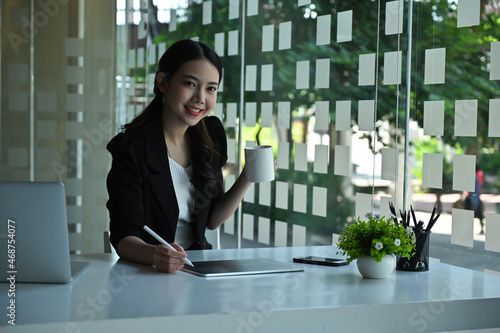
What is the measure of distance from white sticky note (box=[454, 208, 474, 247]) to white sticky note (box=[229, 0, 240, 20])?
6.88ft

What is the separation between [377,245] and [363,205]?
4.06 feet

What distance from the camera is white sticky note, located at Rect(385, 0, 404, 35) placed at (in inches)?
103

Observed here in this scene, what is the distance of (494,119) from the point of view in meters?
2.08

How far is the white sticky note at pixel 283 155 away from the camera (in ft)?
11.2

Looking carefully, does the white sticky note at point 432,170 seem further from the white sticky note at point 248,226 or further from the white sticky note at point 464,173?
the white sticky note at point 248,226

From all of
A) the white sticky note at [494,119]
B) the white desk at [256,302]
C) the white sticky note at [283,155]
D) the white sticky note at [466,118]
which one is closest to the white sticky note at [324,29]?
the white sticky note at [283,155]

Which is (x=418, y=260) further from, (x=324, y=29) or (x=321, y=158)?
(x=324, y=29)

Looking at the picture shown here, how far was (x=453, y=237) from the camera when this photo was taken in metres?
2.30

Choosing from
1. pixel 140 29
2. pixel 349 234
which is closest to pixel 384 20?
pixel 349 234

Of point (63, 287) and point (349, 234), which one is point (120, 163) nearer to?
point (63, 287)

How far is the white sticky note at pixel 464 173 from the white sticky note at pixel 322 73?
947mm

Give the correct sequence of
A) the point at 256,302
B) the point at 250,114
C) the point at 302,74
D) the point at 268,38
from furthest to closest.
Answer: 1. the point at 250,114
2. the point at 268,38
3. the point at 302,74
4. the point at 256,302

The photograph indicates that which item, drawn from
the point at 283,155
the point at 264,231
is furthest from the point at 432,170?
the point at 264,231

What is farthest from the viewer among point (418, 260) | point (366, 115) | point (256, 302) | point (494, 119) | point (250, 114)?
point (250, 114)
